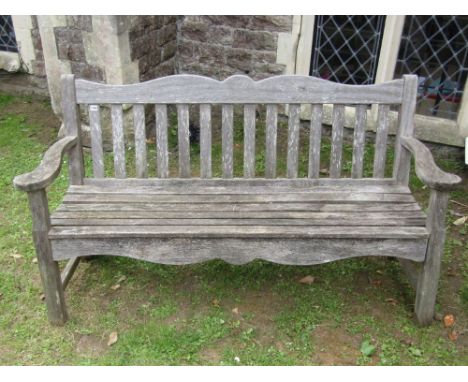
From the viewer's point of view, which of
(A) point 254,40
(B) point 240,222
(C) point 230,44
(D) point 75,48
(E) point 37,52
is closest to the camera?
(B) point 240,222

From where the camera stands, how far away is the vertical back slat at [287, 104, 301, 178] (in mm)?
3178

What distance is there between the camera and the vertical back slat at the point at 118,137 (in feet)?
10.4

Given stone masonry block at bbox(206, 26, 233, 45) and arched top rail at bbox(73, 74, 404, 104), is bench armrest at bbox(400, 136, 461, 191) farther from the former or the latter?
stone masonry block at bbox(206, 26, 233, 45)

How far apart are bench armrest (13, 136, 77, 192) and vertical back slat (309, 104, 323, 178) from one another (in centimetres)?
147

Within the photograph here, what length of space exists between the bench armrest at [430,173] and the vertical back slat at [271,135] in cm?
82

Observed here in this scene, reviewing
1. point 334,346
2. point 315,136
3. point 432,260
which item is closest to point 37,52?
point 315,136

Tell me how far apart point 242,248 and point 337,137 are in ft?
3.24

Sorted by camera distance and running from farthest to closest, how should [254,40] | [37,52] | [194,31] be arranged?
[37,52]
[194,31]
[254,40]

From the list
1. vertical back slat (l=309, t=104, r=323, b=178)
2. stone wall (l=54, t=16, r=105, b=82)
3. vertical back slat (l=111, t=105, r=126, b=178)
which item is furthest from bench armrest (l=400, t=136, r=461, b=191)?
stone wall (l=54, t=16, r=105, b=82)

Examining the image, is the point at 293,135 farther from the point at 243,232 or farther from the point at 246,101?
the point at 243,232

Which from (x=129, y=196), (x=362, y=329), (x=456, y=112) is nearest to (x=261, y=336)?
(x=362, y=329)

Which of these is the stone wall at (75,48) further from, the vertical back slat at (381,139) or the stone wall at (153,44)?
the vertical back slat at (381,139)

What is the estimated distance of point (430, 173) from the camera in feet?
8.76
